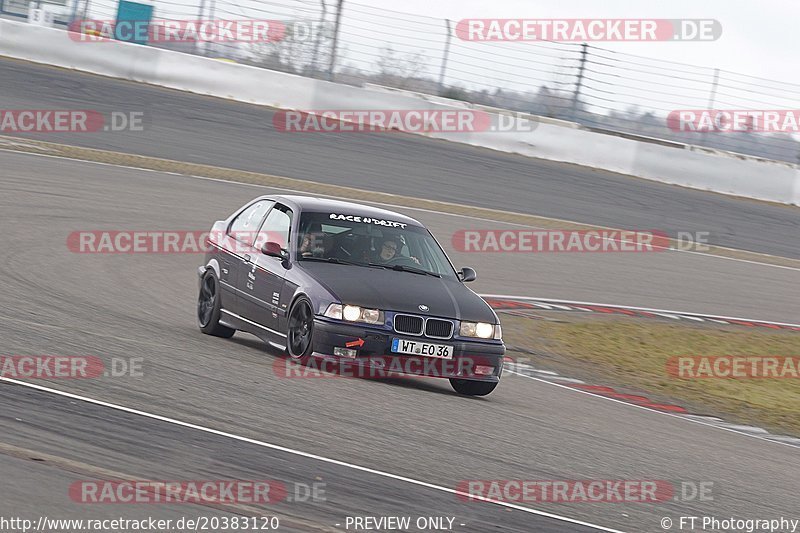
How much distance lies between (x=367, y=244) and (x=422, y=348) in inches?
51.4

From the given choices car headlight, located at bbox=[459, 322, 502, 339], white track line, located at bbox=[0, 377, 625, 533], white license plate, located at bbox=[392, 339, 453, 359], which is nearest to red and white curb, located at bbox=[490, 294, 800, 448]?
car headlight, located at bbox=[459, 322, 502, 339]

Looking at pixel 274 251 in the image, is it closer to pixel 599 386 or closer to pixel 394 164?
pixel 599 386

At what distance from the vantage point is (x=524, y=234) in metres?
19.9

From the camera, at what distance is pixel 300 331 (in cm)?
909

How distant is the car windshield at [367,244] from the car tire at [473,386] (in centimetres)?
95

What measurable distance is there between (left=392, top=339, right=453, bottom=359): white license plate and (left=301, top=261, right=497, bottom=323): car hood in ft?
0.73

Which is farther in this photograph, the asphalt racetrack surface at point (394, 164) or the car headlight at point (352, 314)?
the asphalt racetrack surface at point (394, 164)

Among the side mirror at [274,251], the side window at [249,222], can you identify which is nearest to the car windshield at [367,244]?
the side mirror at [274,251]

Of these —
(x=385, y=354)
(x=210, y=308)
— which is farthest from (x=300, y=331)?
(x=210, y=308)

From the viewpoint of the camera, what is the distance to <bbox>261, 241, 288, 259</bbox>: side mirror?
31.4 ft

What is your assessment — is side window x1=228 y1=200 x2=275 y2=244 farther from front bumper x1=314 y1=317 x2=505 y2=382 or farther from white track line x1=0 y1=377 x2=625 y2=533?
white track line x1=0 y1=377 x2=625 y2=533

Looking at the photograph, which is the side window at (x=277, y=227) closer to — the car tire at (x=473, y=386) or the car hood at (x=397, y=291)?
the car hood at (x=397, y=291)

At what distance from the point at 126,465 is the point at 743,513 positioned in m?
3.28

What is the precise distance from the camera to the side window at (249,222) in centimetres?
1048
